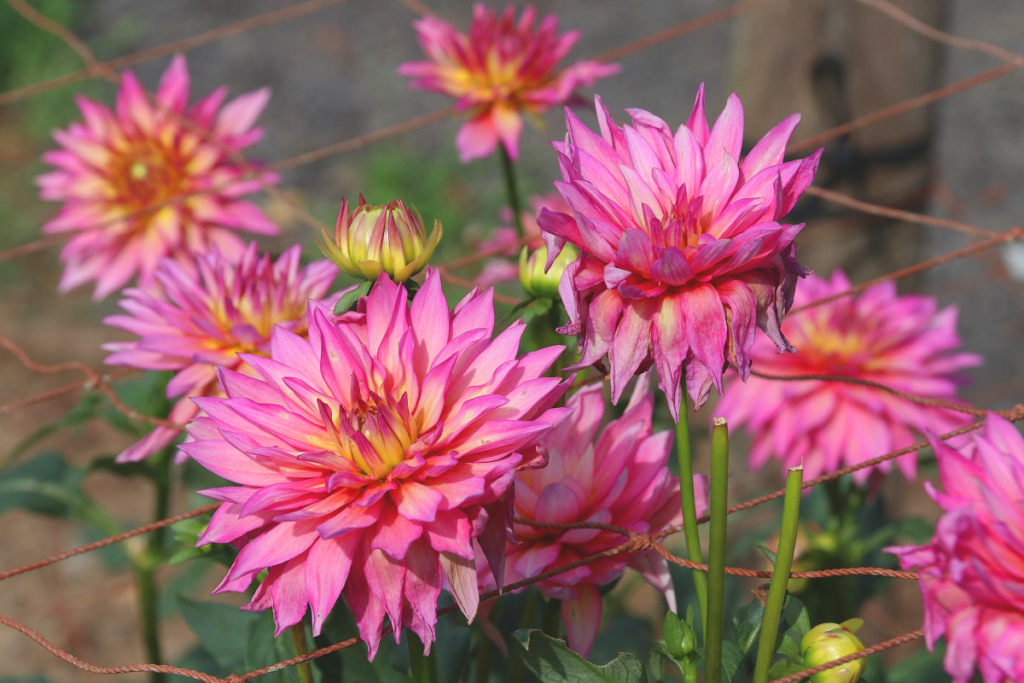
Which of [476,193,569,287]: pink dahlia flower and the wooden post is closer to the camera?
[476,193,569,287]: pink dahlia flower

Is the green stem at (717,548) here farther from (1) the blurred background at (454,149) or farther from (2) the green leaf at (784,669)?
(1) the blurred background at (454,149)

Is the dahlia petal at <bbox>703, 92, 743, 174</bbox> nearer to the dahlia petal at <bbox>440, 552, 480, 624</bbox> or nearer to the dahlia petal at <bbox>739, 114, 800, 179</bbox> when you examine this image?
the dahlia petal at <bbox>739, 114, 800, 179</bbox>

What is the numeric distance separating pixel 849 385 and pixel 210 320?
0.67 m

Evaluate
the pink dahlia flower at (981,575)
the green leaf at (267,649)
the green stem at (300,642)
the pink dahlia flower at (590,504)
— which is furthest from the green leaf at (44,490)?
the pink dahlia flower at (981,575)

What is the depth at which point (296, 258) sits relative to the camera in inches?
33.6

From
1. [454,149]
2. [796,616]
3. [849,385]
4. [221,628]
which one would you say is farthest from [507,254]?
[454,149]

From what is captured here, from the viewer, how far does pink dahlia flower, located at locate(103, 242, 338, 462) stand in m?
0.82

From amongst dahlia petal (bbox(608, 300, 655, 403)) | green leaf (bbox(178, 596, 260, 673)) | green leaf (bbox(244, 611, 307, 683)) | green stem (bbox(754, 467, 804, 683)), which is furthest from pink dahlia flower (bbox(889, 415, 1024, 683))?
green leaf (bbox(178, 596, 260, 673))

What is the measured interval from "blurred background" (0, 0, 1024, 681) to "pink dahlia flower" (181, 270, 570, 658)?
664mm

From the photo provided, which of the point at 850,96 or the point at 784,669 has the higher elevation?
the point at 850,96

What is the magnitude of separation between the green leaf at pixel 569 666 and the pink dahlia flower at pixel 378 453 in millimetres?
73

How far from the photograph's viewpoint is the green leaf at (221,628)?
894 millimetres

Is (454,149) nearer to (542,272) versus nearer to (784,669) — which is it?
(542,272)

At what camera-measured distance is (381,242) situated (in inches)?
23.2
